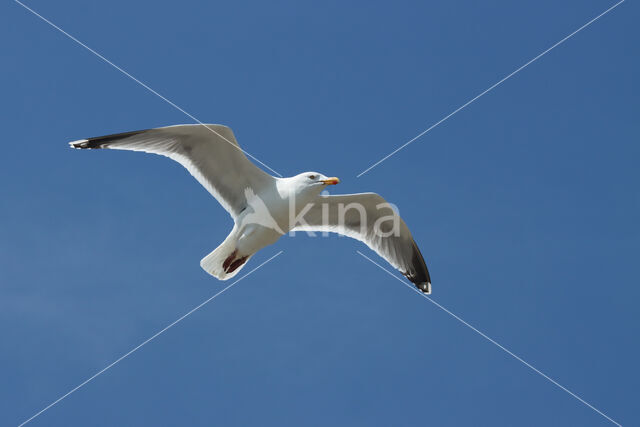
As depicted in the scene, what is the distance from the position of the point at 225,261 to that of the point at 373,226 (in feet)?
7.01

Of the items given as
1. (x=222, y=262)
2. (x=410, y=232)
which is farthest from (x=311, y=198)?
(x=410, y=232)

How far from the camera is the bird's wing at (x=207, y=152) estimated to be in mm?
8445

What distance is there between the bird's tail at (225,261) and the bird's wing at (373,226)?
1.05m

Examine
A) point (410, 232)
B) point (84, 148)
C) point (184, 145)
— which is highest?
point (410, 232)

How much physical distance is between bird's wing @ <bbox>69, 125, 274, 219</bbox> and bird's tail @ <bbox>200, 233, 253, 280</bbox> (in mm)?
394

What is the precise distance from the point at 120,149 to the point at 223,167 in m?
1.14

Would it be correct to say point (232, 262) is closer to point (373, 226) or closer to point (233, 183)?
point (233, 183)

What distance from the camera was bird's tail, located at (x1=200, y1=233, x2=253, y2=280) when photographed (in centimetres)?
873

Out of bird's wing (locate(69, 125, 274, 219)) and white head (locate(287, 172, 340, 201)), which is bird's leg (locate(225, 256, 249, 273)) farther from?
white head (locate(287, 172, 340, 201))

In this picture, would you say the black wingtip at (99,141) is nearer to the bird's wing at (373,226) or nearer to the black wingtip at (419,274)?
the bird's wing at (373,226)

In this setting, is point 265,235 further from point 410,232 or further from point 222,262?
point 410,232

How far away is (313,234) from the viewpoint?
976 centimetres

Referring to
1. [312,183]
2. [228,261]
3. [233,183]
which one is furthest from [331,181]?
[228,261]

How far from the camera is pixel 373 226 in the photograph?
9984mm
